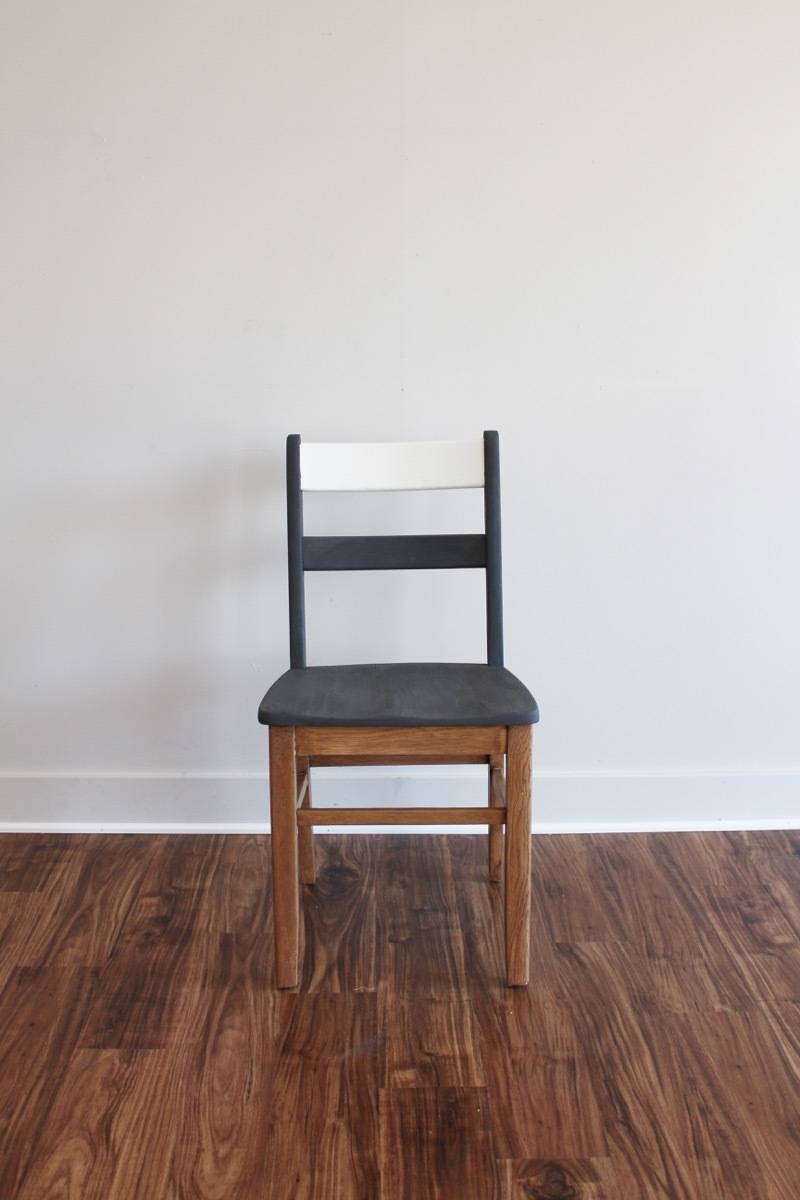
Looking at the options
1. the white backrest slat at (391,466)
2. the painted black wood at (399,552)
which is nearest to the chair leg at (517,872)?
the painted black wood at (399,552)

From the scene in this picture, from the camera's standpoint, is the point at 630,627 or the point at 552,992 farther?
the point at 630,627

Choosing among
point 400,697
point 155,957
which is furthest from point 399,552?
point 155,957

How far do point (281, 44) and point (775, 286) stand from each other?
44.0 inches

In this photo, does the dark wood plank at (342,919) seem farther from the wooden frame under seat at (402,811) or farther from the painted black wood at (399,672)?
the painted black wood at (399,672)

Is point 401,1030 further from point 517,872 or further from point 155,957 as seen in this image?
point 155,957

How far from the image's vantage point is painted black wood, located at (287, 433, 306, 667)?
1818 mm

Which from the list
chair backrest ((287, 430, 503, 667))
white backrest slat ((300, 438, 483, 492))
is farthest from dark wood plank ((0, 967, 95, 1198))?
white backrest slat ((300, 438, 483, 492))

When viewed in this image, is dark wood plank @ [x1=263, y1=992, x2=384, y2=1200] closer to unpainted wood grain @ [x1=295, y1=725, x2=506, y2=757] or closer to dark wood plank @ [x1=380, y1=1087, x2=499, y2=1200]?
dark wood plank @ [x1=380, y1=1087, x2=499, y2=1200]

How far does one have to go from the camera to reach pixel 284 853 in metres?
1.54

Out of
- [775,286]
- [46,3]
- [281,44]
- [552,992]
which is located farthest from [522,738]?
[46,3]

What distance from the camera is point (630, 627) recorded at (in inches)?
84.2

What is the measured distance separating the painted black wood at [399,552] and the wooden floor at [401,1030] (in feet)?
2.09

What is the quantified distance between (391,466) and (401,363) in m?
0.30

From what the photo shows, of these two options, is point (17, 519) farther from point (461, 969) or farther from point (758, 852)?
point (758, 852)
